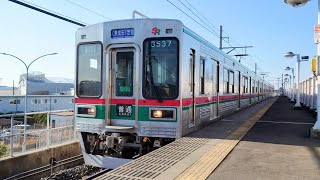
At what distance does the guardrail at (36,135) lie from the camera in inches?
308

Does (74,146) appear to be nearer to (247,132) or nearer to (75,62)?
(75,62)

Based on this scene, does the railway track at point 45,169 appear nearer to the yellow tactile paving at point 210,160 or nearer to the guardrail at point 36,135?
the guardrail at point 36,135

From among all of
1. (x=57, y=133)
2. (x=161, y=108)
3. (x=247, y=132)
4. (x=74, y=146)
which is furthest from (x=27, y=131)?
(x=247, y=132)

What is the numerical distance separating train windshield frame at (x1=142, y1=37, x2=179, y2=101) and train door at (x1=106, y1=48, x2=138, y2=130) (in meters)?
0.30

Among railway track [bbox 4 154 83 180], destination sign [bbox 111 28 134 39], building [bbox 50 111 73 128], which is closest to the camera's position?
destination sign [bbox 111 28 134 39]

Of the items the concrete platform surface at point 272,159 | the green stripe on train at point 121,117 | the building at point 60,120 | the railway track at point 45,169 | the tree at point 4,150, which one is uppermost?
the green stripe on train at point 121,117

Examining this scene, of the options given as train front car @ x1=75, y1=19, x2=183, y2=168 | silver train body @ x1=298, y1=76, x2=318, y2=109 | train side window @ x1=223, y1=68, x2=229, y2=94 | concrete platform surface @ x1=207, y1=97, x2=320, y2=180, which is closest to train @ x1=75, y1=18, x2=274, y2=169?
train front car @ x1=75, y1=19, x2=183, y2=168

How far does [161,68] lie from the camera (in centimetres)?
753

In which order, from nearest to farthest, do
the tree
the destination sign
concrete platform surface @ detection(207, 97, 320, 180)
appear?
concrete platform surface @ detection(207, 97, 320, 180), the destination sign, the tree

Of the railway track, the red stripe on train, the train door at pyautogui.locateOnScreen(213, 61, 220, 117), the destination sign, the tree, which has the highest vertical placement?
the destination sign

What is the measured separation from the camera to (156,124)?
743cm

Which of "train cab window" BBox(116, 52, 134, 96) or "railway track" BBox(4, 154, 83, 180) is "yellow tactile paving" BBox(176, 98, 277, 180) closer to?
"train cab window" BBox(116, 52, 134, 96)

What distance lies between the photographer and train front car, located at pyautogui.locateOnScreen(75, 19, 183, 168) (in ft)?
24.4

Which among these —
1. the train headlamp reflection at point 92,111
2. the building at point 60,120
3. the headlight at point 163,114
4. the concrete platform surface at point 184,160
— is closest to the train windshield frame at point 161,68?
the headlight at point 163,114
